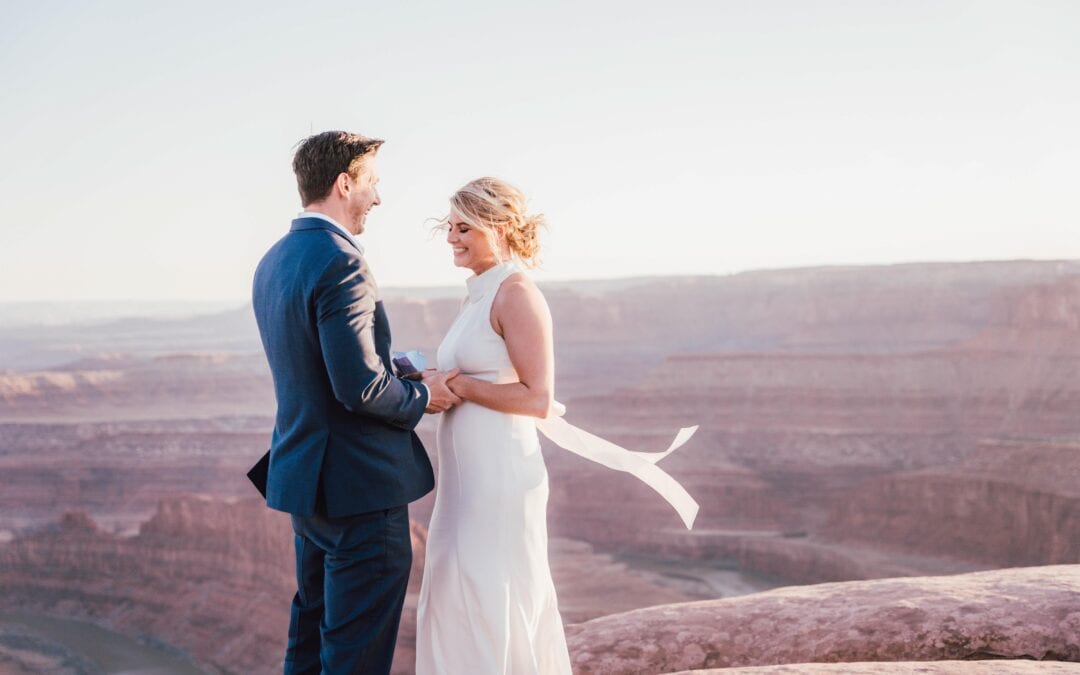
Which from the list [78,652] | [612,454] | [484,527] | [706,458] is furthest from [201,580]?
[484,527]

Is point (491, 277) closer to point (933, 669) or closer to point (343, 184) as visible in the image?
point (343, 184)

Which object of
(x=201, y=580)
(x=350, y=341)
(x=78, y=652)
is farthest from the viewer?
(x=201, y=580)

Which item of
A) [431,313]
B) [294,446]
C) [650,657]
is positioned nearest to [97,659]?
[650,657]

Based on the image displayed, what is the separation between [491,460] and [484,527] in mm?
198

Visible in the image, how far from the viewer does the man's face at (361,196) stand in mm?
2500

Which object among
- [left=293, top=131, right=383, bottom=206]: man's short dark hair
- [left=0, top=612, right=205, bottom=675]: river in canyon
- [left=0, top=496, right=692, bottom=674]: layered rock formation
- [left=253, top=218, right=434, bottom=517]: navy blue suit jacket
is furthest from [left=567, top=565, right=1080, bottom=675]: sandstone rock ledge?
[left=0, top=612, right=205, bottom=675]: river in canyon

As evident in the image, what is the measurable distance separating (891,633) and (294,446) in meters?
2.70

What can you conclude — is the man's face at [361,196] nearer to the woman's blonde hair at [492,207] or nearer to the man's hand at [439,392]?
the woman's blonde hair at [492,207]

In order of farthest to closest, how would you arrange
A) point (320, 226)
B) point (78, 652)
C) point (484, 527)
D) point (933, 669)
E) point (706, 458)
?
point (706, 458) < point (78, 652) < point (933, 669) < point (484, 527) < point (320, 226)

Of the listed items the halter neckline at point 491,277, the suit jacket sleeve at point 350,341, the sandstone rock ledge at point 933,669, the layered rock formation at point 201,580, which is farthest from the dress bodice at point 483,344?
the layered rock formation at point 201,580

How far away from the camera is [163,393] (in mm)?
35438

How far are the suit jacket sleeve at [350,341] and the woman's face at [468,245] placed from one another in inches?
16.0

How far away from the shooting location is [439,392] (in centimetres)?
266

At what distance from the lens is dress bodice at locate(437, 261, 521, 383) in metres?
2.73
